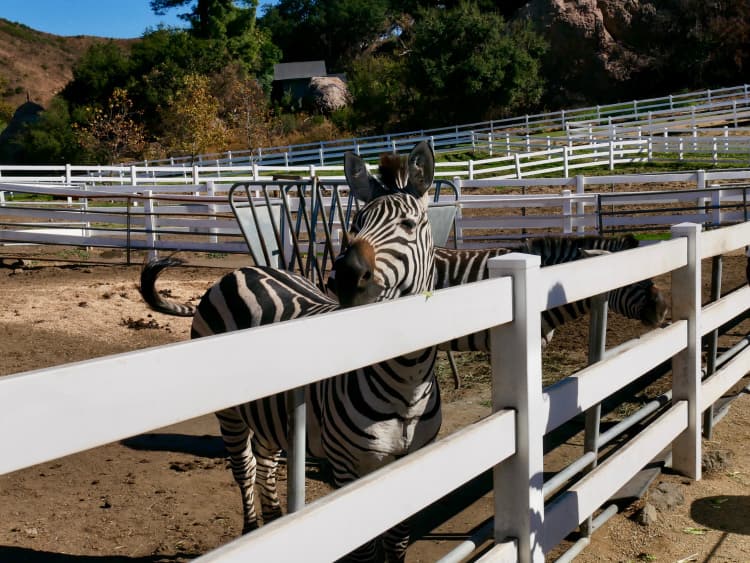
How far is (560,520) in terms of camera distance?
2.93 metres

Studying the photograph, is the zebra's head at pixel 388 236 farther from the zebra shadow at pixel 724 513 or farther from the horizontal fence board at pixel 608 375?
the zebra shadow at pixel 724 513

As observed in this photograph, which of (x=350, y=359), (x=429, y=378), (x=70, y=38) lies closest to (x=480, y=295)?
(x=350, y=359)

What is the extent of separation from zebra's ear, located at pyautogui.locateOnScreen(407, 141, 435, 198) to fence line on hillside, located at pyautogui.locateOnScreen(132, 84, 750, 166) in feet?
87.8

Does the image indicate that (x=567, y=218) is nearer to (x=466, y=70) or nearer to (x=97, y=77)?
(x=466, y=70)

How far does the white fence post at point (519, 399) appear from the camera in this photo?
8.45ft

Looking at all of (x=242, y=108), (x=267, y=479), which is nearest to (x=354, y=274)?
(x=267, y=479)

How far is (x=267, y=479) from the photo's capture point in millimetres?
4105

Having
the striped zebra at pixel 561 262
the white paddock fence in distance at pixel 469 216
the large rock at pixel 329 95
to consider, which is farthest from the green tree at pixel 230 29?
the striped zebra at pixel 561 262

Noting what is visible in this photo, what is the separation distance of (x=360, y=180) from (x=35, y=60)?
124 meters

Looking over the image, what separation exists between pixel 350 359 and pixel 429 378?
138 centimetres

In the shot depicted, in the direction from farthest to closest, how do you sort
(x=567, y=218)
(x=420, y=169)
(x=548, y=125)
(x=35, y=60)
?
(x=35, y=60)
(x=548, y=125)
(x=567, y=218)
(x=420, y=169)

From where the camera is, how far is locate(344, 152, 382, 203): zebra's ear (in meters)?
3.87

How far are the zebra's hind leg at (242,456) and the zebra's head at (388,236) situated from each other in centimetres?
126

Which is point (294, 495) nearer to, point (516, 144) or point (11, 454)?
point (11, 454)
